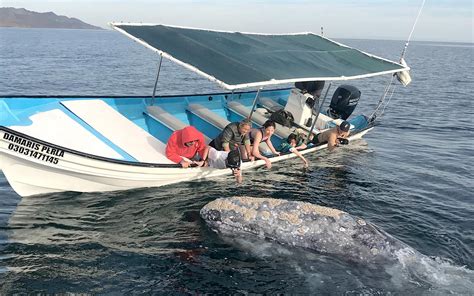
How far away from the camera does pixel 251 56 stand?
15008mm

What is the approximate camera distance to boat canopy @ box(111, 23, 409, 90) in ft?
40.4

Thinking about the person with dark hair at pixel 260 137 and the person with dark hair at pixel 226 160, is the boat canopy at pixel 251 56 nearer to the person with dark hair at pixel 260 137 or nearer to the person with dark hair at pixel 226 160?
the person with dark hair at pixel 260 137

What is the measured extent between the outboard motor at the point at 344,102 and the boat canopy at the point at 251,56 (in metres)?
1.55

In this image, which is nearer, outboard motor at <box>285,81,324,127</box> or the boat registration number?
the boat registration number

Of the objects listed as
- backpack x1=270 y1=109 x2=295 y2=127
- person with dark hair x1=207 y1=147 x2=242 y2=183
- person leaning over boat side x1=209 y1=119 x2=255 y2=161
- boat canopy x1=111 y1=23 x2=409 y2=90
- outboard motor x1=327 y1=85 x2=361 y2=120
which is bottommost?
person with dark hair x1=207 y1=147 x2=242 y2=183

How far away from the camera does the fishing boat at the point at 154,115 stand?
1144cm

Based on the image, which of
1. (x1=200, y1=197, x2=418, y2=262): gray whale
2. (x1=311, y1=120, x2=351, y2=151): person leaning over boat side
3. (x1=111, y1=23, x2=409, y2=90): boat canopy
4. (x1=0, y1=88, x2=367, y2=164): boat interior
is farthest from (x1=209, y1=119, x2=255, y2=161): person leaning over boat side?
(x1=311, y1=120, x2=351, y2=151): person leaning over boat side

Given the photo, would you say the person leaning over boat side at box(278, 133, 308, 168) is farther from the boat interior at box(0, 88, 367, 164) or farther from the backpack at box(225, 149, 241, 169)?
the backpack at box(225, 149, 241, 169)

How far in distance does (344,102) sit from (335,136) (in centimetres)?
425

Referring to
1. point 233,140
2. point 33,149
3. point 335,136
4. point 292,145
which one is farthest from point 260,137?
point 33,149

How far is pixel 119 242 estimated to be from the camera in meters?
10.0

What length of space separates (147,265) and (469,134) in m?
20.8

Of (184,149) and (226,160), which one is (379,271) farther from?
(184,149)

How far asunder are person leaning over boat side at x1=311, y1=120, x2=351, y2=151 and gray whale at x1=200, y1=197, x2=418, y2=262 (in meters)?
6.11
